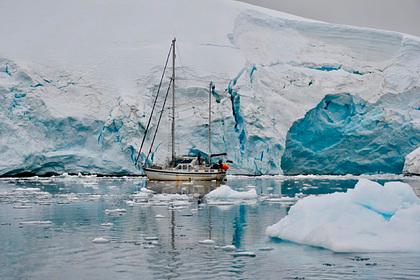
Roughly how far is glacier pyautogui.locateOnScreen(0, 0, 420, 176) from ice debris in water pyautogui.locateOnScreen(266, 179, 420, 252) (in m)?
16.0

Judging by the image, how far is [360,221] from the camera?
7090 millimetres

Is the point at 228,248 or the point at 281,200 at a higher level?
the point at 281,200

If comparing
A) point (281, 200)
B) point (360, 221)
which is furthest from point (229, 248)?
point (281, 200)

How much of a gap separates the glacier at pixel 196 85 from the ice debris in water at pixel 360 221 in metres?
16.0

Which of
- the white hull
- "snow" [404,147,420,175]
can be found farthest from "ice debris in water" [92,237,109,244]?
"snow" [404,147,420,175]

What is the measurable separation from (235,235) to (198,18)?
879 inches

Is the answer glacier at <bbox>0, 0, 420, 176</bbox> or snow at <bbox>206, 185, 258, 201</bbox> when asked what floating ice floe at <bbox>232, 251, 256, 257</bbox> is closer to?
snow at <bbox>206, 185, 258, 201</bbox>

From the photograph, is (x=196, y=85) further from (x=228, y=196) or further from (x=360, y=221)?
(x=360, y=221)

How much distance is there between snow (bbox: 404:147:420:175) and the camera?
24188 millimetres

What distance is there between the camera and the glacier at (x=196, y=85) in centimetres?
2294

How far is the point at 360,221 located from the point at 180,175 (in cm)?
1378

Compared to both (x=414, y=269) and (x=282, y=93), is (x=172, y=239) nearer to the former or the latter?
(x=414, y=269)

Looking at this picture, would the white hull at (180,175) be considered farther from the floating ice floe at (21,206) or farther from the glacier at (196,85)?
the floating ice floe at (21,206)

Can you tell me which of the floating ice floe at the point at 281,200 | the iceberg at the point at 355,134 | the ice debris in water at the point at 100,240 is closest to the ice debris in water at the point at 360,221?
the ice debris in water at the point at 100,240
